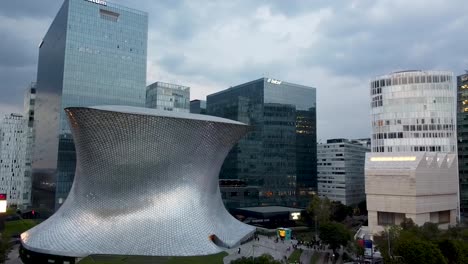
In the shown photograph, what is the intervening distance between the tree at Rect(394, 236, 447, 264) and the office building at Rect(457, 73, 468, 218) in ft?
169

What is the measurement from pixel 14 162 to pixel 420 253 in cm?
8881

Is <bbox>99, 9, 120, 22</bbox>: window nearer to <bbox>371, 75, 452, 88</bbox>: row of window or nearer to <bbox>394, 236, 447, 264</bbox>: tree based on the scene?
<bbox>371, 75, 452, 88</bbox>: row of window

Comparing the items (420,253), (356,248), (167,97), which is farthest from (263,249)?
(167,97)

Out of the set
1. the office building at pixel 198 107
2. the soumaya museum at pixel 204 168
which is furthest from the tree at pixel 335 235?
the office building at pixel 198 107

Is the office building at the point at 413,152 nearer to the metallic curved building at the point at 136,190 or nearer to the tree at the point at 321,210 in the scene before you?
the tree at the point at 321,210

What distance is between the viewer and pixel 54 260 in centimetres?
2870

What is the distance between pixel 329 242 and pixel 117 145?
22.6 m

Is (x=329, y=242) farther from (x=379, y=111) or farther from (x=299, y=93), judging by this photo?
(x=299, y=93)

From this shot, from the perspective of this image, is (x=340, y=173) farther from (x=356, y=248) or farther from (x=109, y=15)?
(x=109, y=15)

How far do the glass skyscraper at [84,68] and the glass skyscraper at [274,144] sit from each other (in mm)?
21774

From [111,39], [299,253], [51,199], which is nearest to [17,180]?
[51,199]

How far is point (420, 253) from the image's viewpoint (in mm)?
26859

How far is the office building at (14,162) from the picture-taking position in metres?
86.6

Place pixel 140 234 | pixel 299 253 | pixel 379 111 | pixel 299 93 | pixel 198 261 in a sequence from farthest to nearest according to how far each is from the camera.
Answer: pixel 299 93 < pixel 379 111 < pixel 299 253 < pixel 140 234 < pixel 198 261
